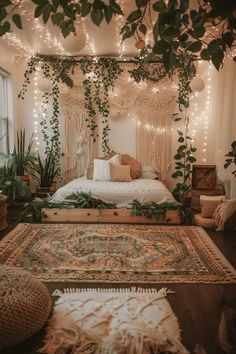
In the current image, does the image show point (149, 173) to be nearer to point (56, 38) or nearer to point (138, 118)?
point (138, 118)

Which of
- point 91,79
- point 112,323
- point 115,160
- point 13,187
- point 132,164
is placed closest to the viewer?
point 112,323

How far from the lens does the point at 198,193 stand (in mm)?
4574

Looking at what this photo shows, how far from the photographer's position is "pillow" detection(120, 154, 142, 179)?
505cm

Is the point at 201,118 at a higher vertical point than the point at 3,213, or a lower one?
higher

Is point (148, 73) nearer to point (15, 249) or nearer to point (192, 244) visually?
point (192, 244)

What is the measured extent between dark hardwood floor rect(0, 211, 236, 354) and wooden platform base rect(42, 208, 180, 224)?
4.17 ft

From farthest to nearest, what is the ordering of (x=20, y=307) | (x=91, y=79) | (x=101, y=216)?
(x=91, y=79)
(x=101, y=216)
(x=20, y=307)

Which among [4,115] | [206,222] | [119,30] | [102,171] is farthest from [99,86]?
[206,222]

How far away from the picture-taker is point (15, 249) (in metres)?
2.88

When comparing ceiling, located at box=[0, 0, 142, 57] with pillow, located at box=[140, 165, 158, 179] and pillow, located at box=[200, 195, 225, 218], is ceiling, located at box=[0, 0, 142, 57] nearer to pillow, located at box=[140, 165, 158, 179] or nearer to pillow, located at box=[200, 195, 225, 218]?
pillow, located at box=[140, 165, 158, 179]

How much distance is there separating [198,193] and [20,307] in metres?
3.54

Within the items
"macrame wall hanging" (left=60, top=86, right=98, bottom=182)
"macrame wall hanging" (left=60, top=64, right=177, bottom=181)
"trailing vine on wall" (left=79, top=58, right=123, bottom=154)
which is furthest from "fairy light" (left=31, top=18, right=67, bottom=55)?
"macrame wall hanging" (left=60, top=86, right=98, bottom=182)

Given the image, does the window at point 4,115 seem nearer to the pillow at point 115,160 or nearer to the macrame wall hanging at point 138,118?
the macrame wall hanging at point 138,118

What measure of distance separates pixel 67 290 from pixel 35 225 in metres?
1.69
